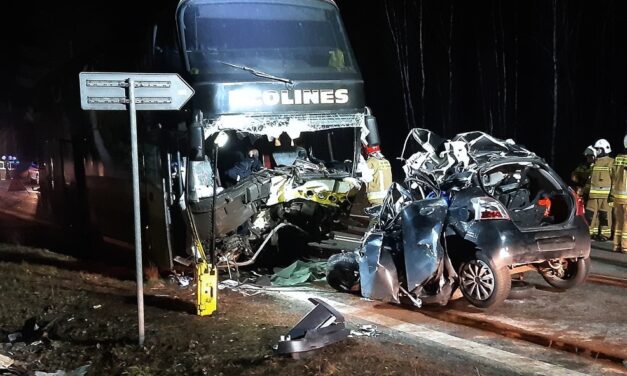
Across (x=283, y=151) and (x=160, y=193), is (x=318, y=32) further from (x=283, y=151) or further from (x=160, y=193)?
(x=160, y=193)

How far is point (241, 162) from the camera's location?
9383 mm

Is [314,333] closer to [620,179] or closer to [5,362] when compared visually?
[5,362]

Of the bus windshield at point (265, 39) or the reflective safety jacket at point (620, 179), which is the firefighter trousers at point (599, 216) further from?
the bus windshield at point (265, 39)

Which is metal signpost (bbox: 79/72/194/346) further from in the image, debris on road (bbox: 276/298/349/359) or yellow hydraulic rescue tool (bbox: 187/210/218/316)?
debris on road (bbox: 276/298/349/359)

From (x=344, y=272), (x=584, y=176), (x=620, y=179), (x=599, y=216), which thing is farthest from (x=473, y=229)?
(x=584, y=176)

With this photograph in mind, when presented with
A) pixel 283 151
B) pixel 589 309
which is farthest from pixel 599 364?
pixel 283 151

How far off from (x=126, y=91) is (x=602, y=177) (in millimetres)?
8325

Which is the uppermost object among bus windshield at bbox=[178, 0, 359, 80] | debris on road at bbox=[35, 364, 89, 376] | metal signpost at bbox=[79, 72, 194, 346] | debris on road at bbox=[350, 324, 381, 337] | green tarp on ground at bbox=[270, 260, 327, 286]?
bus windshield at bbox=[178, 0, 359, 80]

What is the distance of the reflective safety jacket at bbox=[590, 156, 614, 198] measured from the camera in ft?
35.9

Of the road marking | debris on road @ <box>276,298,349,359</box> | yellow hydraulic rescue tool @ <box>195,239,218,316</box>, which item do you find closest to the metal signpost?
yellow hydraulic rescue tool @ <box>195,239,218,316</box>

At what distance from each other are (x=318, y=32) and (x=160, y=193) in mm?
3002

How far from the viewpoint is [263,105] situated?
8227 mm

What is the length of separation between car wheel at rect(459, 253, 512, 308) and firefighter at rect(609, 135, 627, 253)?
437 cm

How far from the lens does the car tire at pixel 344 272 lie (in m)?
7.96
